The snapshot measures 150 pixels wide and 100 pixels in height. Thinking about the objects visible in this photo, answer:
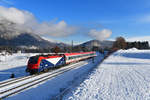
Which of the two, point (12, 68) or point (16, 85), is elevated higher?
point (12, 68)

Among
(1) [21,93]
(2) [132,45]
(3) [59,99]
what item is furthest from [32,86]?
(2) [132,45]

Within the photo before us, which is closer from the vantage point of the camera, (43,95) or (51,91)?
(43,95)

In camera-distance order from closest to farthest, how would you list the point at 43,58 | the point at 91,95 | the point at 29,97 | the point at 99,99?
the point at 99,99 < the point at 91,95 < the point at 29,97 < the point at 43,58

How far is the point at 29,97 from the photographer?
34.1 ft

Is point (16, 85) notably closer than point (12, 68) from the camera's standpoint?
Yes

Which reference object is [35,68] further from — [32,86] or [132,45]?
[132,45]

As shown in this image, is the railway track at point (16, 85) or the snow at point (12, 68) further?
the snow at point (12, 68)

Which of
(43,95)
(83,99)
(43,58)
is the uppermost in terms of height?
(43,58)

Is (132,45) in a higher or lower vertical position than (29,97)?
higher

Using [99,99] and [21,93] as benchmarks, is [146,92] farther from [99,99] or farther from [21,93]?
[21,93]

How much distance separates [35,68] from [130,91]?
13273 mm

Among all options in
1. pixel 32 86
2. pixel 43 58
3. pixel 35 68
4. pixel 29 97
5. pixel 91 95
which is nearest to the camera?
pixel 91 95

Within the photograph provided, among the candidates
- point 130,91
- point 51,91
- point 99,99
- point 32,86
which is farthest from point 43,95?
point 130,91

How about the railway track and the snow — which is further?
the snow
